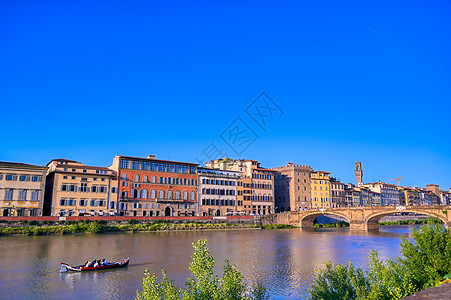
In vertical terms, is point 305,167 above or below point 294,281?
above

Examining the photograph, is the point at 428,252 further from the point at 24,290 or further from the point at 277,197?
the point at 277,197

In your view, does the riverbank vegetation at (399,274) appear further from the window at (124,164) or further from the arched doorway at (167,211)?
the arched doorway at (167,211)

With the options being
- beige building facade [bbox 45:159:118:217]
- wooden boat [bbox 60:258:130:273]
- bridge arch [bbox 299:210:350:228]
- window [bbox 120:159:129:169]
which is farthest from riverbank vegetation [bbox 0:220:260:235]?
wooden boat [bbox 60:258:130:273]

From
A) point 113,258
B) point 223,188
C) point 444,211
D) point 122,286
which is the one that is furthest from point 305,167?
point 122,286

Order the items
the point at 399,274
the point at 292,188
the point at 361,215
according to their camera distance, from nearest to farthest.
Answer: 1. the point at 399,274
2. the point at 361,215
3. the point at 292,188

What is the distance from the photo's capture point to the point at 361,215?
3290 inches

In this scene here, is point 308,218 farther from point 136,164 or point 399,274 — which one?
point 399,274

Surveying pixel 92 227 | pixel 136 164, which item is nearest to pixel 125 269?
pixel 92 227

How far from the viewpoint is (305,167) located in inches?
4653

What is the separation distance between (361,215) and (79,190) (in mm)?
64938

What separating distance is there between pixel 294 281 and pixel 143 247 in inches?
948

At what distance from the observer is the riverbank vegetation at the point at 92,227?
2254 inches

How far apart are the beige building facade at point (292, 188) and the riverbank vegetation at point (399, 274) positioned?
97.1 metres

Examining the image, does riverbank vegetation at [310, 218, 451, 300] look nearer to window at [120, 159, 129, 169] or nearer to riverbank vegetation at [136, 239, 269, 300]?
riverbank vegetation at [136, 239, 269, 300]
